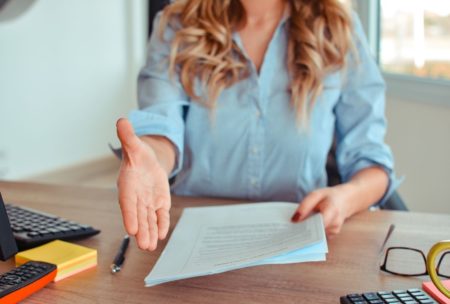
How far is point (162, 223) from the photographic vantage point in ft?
2.68

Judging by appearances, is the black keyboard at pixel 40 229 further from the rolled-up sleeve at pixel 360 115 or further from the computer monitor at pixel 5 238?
the rolled-up sleeve at pixel 360 115

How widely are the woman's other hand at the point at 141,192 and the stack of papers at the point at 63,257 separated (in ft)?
0.36

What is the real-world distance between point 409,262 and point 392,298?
203 mm

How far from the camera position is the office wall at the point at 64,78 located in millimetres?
3322

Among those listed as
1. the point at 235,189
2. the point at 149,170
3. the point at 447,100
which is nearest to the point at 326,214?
the point at 149,170

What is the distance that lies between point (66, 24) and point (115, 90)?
57 centimetres

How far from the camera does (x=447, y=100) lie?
2213mm

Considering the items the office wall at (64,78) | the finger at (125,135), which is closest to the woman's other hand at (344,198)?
the finger at (125,135)

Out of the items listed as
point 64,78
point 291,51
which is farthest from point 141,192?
point 64,78

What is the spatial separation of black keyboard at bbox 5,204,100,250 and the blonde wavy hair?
478mm

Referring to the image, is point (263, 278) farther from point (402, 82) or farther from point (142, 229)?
point (402, 82)

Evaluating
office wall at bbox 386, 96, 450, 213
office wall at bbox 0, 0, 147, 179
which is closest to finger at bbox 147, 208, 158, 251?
office wall at bbox 386, 96, 450, 213

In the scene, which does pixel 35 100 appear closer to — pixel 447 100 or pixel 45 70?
pixel 45 70

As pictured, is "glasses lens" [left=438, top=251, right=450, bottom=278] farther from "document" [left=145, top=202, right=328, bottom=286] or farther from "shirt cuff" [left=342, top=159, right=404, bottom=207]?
"shirt cuff" [left=342, top=159, right=404, bottom=207]
